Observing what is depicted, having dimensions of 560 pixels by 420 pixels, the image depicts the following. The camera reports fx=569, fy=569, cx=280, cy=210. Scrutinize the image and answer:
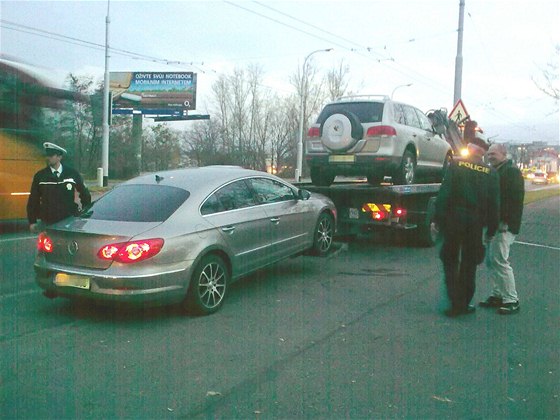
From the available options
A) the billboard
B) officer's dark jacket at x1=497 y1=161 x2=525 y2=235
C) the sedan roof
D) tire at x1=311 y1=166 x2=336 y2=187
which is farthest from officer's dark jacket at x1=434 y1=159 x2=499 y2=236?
the billboard

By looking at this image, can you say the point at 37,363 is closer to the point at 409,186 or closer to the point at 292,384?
the point at 292,384

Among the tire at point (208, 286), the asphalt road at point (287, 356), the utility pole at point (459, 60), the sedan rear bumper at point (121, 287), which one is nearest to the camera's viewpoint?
the asphalt road at point (287, 356)

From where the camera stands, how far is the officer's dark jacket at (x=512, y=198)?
6.05m

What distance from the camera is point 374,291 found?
709cm

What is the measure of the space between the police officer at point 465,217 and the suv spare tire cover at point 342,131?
12.9ft

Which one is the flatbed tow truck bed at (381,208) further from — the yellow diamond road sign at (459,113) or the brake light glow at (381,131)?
the yellow diamond road sign at (459,113)

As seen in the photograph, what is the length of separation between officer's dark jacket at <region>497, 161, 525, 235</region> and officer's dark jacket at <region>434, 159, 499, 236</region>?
10.6 inches

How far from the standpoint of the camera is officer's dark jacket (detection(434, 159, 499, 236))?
5.81 m

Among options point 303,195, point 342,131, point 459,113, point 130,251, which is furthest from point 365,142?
point 459,113

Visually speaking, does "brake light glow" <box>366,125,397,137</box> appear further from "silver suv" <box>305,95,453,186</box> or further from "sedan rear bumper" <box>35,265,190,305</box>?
"sedan rear bumper" <box>35,265,190,305</box>

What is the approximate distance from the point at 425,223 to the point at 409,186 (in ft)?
3.03

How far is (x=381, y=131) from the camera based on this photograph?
977cm

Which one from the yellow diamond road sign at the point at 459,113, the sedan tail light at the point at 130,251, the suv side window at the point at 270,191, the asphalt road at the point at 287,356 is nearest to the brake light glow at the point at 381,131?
the suv side window at the point at 270,191

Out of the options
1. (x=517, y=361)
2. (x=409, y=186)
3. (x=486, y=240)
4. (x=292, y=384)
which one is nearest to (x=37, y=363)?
(x=292, y=384)
